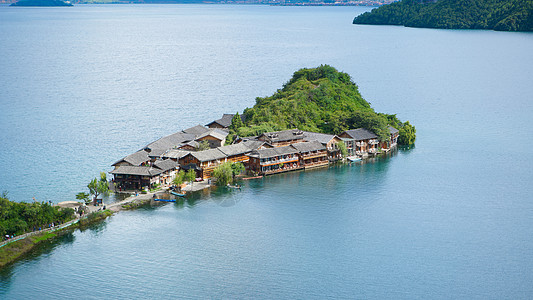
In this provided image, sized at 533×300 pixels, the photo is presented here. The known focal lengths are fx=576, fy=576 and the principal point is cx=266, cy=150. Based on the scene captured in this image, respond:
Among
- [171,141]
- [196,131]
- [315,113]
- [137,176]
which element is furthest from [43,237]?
[315,113]

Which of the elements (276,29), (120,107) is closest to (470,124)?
(120,107)

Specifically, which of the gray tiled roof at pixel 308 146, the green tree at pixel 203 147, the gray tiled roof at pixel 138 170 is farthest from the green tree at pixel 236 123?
the gray tiled roof at pixel 138 170

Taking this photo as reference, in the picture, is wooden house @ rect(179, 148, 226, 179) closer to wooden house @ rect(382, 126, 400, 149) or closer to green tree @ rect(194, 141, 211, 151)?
green tree @ rect(194, 141, 211, 151)

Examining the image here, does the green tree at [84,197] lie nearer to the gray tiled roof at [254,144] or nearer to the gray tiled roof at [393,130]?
the gray tiled roof at [254,144]

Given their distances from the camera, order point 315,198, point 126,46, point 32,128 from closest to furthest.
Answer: point 315,198 → point 32,128 → point 126,46

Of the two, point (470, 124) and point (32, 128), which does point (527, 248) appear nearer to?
point (470, 124)

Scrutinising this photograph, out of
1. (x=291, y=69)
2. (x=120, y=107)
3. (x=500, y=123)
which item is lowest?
(x=500, y=123)
